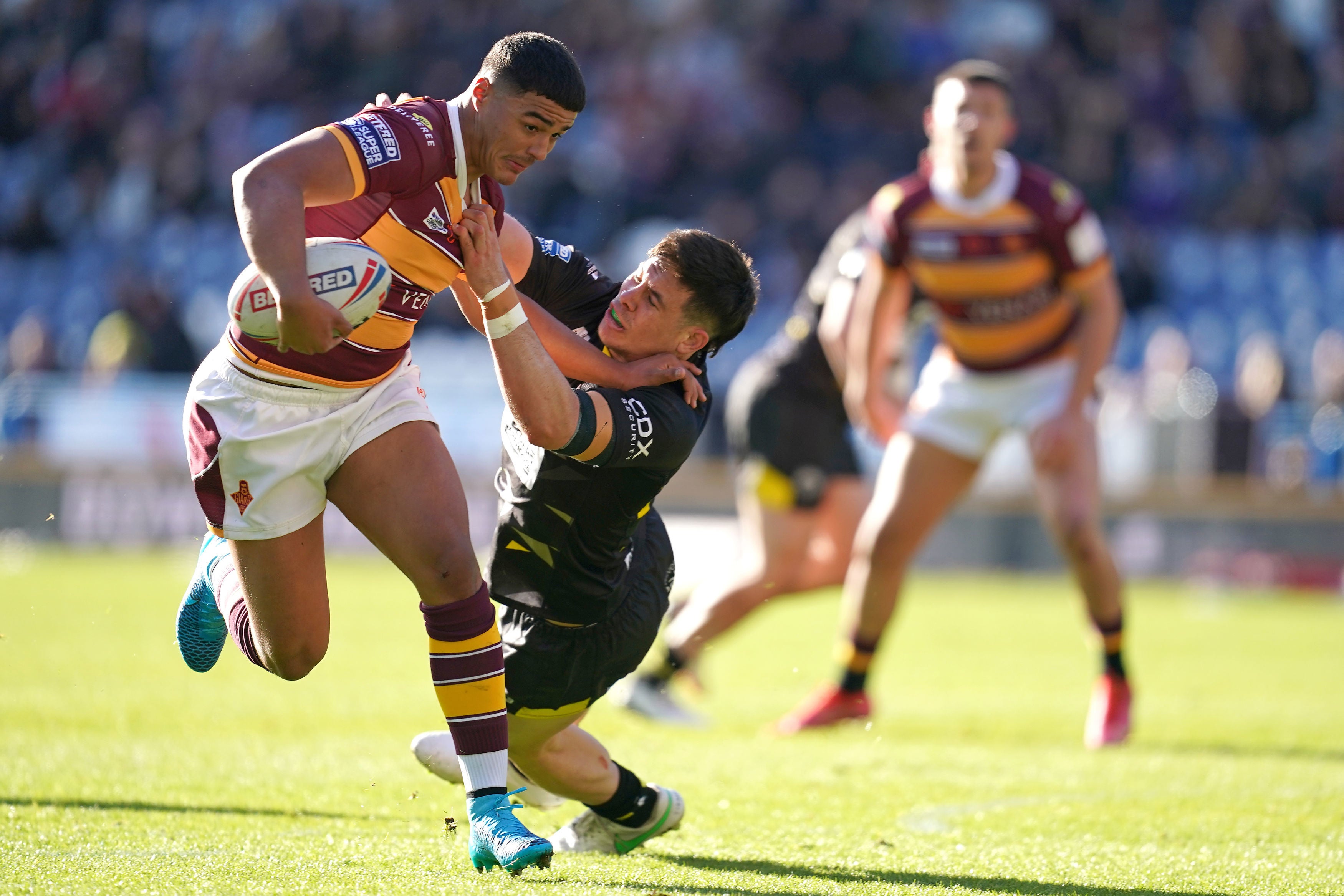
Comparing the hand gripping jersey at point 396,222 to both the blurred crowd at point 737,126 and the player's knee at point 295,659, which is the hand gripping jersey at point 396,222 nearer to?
the player's knee at point 295,659

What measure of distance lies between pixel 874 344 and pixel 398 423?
3210 millimetres

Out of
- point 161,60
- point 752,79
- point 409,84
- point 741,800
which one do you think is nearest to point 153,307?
point 409,84

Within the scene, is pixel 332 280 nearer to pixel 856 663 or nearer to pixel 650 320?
pixel 650 320

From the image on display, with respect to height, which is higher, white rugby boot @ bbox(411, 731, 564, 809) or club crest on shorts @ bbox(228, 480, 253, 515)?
club crest on shorts @ bbox(228, 480, 253, 515)

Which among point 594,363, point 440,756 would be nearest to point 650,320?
point 594,363

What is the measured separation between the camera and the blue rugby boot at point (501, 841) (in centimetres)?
339

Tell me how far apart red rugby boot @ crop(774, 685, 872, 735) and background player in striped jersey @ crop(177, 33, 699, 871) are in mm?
2831

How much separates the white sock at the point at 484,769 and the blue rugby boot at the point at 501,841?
0.03 metres

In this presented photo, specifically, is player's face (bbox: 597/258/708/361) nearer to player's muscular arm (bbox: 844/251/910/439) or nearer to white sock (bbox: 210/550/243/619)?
white sock (bbox: 210/550/243/619)

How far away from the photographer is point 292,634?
3.88 meters

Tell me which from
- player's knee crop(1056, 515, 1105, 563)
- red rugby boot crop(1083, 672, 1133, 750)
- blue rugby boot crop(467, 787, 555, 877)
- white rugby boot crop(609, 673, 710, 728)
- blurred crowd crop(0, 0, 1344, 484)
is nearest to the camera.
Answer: blue rugby boot crop(467, 787, 555, 877)

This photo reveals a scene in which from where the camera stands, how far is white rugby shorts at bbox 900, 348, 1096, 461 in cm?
654

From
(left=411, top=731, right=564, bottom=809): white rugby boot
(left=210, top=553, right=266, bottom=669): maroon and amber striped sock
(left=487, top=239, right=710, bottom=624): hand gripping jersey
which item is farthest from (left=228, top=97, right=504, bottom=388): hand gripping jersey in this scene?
(left=411, top=731, right=564, bottom=809): white rugby boot

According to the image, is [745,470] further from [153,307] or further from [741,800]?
[153,307]
